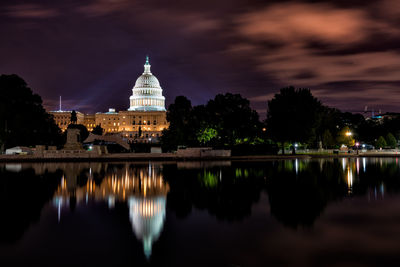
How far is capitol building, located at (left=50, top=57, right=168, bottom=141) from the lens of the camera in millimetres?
166250

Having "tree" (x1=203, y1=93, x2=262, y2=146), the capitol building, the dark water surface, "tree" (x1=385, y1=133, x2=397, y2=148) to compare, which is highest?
the capitol building

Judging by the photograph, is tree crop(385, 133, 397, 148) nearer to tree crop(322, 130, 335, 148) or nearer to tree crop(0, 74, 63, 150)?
tree crop(322, 130, 335, 148)

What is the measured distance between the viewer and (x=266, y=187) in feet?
61.5

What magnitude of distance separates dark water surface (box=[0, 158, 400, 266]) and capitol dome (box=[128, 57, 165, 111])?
152487 millimetres

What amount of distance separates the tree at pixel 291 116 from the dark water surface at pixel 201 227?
3858 cm

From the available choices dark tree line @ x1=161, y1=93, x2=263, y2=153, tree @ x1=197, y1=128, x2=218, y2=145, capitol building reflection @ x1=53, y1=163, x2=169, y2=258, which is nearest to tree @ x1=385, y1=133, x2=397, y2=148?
dark tree line @ x1=161, y1=93, x2=263, y2=153

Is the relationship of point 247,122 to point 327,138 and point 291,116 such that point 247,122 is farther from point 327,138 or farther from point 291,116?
point 327,138

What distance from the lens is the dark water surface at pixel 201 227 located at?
26.9ft

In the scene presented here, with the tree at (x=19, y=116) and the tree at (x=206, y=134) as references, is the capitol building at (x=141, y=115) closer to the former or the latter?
the tree at (x=19, y=116)

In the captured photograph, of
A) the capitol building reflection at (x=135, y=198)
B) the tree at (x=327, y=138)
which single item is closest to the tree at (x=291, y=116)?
the tree at (x=327, y=138)

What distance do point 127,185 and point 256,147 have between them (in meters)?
37.4

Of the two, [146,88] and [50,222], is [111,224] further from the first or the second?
[146,88]

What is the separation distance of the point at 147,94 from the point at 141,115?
30.6 ft

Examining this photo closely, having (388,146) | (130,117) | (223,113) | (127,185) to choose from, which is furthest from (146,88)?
(127,185)
